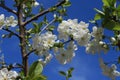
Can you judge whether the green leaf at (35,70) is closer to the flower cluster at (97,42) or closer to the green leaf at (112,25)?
the flower cluster at (97,42)

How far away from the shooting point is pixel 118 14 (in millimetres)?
2416

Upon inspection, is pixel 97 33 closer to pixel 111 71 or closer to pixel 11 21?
pixel 111 71

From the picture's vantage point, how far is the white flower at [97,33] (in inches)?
97.1

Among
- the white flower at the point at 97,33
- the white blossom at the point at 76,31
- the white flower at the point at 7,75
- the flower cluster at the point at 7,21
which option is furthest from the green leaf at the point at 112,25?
the flower cluster at the point at 7,21

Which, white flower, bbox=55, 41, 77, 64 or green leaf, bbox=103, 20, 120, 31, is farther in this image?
white flower, bbox=55, 41, 77, 64

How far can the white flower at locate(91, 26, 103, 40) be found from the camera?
2.47 metres

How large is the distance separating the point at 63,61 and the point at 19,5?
1.20m

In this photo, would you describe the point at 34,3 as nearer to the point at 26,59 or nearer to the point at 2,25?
the point at 2,25

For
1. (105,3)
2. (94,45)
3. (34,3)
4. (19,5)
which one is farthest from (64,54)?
(34,3)

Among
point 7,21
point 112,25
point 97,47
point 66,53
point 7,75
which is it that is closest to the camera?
point 112,25

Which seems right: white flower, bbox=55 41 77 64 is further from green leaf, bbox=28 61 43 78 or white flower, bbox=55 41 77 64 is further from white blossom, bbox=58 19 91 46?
green leaf, bbox=28 61 43 78

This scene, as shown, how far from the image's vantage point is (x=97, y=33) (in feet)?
8.14

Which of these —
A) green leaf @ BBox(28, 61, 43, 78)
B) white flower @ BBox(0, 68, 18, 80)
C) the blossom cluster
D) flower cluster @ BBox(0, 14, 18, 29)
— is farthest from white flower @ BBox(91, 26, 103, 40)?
flower cluster @ BBox(0, 14, 18, 29)

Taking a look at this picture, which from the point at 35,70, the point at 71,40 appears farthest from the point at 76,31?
the point at 35,70
